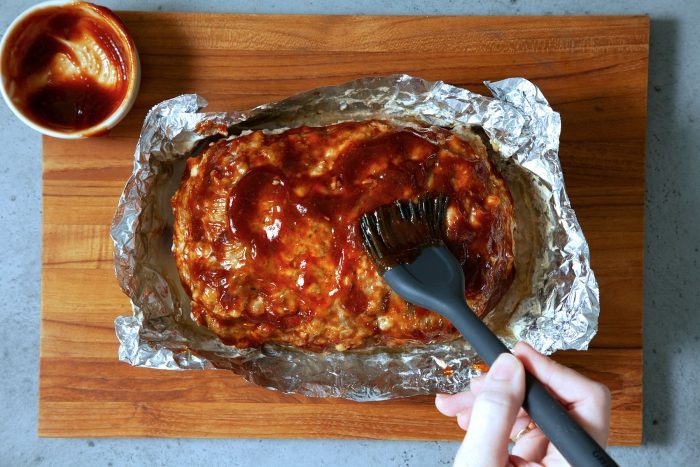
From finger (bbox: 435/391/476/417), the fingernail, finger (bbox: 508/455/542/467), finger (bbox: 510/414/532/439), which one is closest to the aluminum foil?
finger (bbox: 435/391/476/417)

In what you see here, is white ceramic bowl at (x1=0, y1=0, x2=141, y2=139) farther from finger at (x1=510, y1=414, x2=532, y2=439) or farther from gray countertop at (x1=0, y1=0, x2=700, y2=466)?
finger at (x1=510, y1=414, x2=532, y2=439)

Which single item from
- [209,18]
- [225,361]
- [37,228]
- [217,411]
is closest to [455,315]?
[225,361]

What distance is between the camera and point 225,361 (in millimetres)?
2299

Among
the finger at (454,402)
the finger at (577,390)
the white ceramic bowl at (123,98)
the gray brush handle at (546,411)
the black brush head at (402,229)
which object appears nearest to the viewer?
the gray brush handle at (546,411)

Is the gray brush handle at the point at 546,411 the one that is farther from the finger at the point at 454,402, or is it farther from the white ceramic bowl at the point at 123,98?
the white ceramic bowl at the point at 123,98

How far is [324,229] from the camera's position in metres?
2.08

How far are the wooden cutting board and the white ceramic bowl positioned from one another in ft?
0.34

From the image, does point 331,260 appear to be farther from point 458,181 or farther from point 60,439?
point 60,439

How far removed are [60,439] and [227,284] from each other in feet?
3.58

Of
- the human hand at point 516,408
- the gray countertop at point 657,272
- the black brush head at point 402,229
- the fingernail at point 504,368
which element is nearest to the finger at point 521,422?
the human hand at point 516,408

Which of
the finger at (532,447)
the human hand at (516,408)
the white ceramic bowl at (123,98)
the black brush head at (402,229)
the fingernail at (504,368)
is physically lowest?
the finger at (532,447)

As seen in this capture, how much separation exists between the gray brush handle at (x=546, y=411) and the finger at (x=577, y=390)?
0.10 metres

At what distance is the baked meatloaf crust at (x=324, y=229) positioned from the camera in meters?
2.08

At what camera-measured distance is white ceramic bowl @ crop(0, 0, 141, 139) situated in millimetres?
2305
